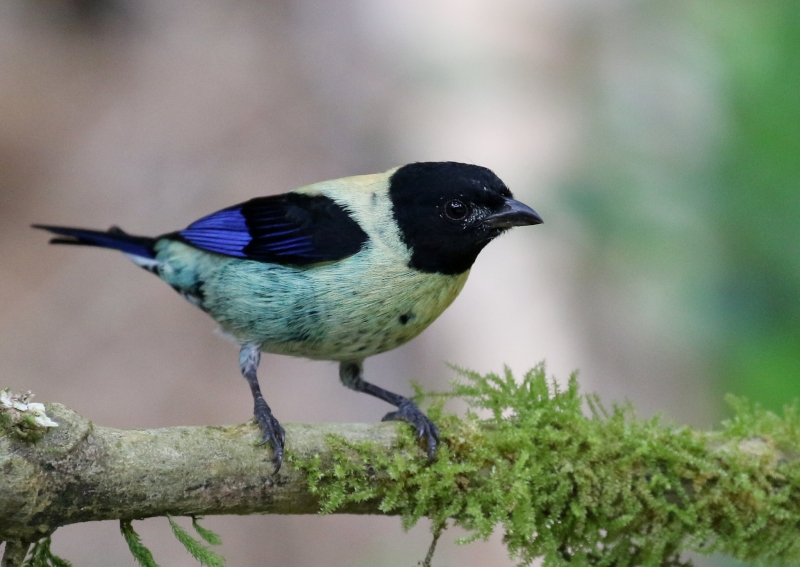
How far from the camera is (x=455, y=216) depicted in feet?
11.9

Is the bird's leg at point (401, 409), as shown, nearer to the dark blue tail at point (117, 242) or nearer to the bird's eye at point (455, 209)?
the bird's eye at point (455, 209)

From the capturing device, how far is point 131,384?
621cm

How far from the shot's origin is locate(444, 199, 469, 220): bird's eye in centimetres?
362

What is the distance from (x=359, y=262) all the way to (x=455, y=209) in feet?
1.55

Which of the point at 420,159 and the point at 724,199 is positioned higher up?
the point at 420,159

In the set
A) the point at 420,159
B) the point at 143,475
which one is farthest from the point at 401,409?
the point at 420,159

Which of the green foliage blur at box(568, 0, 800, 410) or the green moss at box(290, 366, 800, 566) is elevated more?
the green foliage blur at box(568, 0, 800, 410)

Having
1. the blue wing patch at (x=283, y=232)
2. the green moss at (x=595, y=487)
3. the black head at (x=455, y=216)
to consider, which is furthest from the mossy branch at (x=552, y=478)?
the blue wing patch at (x=283, y=232)

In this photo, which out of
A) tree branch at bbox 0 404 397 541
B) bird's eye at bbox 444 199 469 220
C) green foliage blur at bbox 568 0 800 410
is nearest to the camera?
tree branch at bbox 0 404 397 541

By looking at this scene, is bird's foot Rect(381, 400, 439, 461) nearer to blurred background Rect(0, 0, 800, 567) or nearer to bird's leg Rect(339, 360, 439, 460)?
Answer: bird's leg Rect(339, 360, 439, 460)

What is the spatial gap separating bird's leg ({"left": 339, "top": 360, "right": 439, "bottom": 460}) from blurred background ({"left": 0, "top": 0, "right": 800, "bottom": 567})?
902 millimetres

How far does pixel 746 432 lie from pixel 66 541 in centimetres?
412

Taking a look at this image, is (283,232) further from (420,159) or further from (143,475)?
(420,159)

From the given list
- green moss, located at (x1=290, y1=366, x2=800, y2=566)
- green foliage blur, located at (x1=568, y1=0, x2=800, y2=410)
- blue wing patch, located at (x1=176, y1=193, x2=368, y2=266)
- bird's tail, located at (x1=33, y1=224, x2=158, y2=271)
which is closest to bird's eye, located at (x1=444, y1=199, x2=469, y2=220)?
blue wing patch, located at (x1=176, y1=193, x2=368, y2=266)
